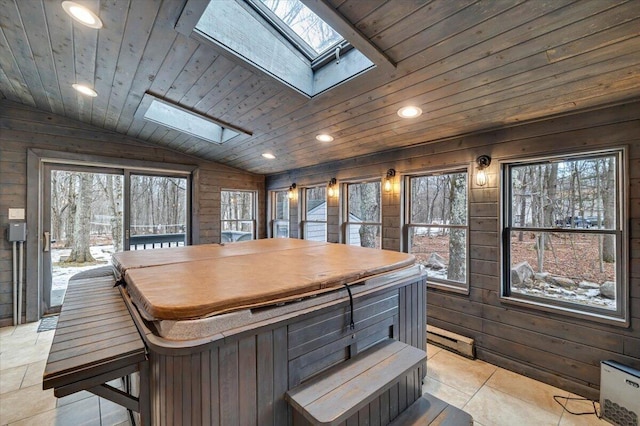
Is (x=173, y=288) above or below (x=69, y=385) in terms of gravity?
above

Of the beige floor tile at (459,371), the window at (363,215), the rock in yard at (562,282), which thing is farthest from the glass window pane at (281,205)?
the rock in yard at (562,282)

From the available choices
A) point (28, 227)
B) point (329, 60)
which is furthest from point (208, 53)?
point (28, 227)

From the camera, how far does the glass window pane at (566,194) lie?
2.20m

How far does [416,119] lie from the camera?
2703mm

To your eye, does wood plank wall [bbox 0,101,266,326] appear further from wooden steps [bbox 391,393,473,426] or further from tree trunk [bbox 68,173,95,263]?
wooden steps [bbox 391,393,473,426]

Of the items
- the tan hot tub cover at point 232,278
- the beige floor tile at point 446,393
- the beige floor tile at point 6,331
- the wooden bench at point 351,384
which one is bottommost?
the beige floor tile at point 446,393

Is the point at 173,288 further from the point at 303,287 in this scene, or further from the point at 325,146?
the point at 325,146

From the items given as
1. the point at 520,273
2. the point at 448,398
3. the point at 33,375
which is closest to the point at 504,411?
the point at 448,398

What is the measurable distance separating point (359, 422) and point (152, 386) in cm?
104

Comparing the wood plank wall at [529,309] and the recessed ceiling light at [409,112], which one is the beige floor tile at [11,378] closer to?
the wood plank wall at [529,309]

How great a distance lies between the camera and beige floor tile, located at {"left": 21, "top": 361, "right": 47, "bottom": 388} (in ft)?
7.69

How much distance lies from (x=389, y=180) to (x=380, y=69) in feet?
5.94

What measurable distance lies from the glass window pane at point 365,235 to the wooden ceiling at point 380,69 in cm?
124

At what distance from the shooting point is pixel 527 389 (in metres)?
2.31
